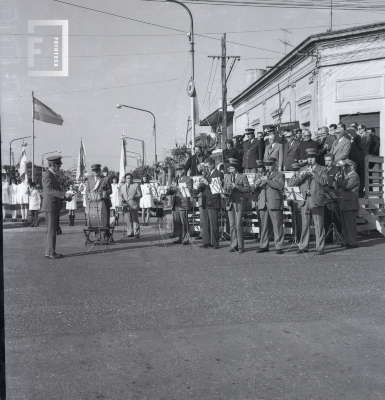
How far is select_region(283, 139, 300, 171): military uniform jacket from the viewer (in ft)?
50.3

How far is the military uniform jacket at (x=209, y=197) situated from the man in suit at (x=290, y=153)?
284cm

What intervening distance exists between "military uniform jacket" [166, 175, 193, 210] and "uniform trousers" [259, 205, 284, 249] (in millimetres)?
2198

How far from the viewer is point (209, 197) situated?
43.7 feet

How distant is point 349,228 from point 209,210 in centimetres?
327

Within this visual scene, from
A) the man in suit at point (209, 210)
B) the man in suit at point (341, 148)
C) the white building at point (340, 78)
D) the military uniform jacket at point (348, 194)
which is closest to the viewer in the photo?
the military uniform jacket at point (348, 194)

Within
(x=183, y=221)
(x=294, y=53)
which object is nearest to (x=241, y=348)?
(x=183, y=221)

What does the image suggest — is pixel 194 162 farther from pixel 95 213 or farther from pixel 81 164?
pixel 95 213

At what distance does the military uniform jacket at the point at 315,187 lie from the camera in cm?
1186

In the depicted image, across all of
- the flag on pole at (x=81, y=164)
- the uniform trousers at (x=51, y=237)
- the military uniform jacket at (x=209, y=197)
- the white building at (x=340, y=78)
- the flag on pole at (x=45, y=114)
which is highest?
the white building at (x=340, y=78)

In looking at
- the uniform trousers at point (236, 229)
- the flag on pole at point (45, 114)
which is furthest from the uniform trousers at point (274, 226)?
the flag on pole at point (45, 114)

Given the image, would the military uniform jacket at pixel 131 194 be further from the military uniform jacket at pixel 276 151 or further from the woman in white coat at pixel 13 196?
the woman in white coat at pixel 13 196

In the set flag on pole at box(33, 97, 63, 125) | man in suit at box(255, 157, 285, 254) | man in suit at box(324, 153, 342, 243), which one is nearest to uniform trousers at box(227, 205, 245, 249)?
man in suit at box(255, 157, 285, 254)

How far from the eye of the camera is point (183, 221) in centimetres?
1466

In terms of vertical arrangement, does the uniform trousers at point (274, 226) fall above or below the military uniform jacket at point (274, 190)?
below
